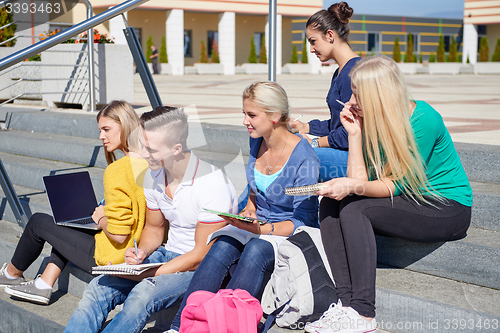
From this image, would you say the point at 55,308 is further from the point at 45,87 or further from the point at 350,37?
the point at 45,87

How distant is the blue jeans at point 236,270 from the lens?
2334 millimetres

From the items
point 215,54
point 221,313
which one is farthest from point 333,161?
point 215,54

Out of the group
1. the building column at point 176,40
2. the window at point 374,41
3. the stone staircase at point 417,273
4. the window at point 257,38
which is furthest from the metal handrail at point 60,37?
the window at point 374,41

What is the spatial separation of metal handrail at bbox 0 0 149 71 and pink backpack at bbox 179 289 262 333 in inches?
78.9

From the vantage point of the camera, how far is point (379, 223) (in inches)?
91.1

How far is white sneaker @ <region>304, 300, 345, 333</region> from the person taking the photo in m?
2.16

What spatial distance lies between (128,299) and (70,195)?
3.37ft

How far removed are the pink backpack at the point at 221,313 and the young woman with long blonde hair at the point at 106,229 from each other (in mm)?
676

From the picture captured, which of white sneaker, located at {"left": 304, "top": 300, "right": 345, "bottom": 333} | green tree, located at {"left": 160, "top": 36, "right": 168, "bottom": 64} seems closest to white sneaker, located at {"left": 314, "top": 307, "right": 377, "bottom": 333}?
white sneaker, located at {"left": 304, "top": 300, "right": 345, "bottom": 333}

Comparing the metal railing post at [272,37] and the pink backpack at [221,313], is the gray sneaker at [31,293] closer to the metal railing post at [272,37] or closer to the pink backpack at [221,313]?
the pink backpack at [221,313]

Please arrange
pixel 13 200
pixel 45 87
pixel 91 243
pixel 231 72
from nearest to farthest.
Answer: pixel 91 243 → pixel 13 200 → pixel 45 87 → pixel 231 72

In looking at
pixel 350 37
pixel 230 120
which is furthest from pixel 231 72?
pixel 350 37

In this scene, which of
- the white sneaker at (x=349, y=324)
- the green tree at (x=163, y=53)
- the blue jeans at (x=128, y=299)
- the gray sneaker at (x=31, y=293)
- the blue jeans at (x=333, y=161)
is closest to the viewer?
the white sneaker at (x=349, y=324)

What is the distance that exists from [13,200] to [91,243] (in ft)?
4.17
